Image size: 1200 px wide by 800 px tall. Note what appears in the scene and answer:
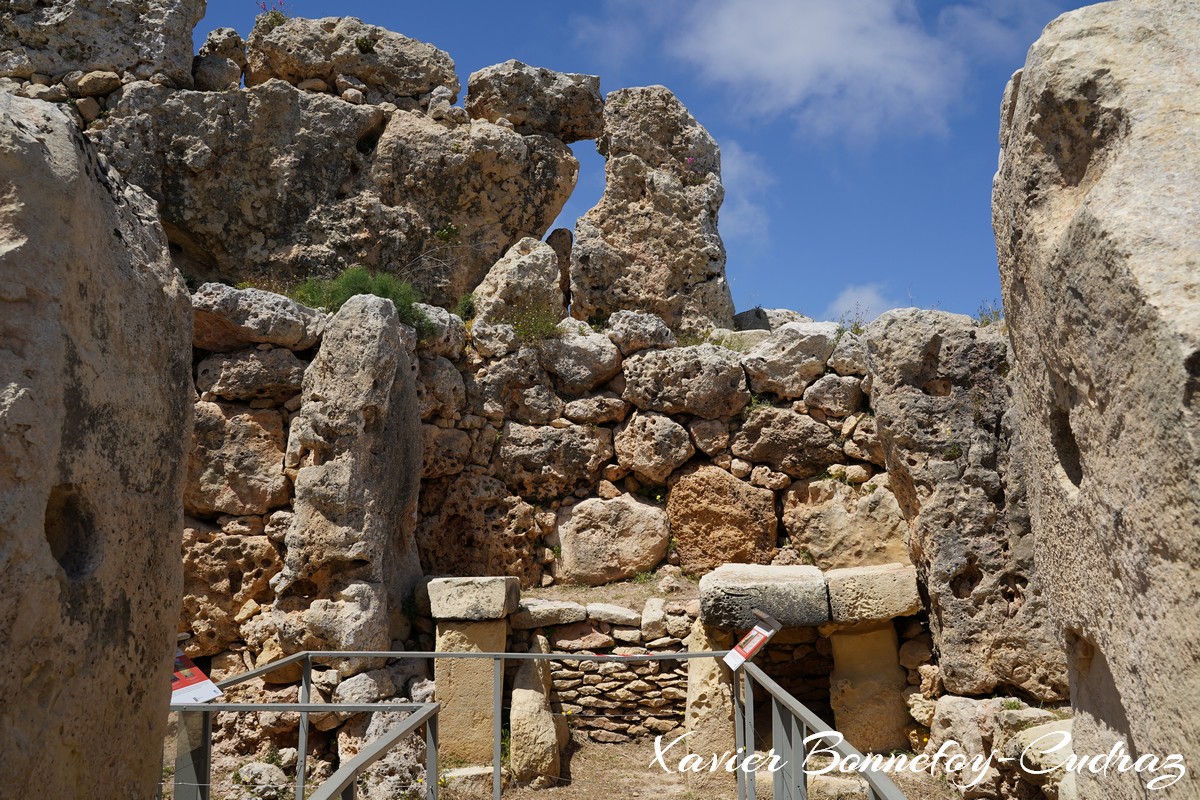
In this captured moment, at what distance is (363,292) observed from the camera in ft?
30.5

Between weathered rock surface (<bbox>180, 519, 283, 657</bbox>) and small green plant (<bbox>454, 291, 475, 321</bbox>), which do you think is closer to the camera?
weathered rock surface (<bbox>180, 519, 283, 657</bbox>)

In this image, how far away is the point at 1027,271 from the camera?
255 cm

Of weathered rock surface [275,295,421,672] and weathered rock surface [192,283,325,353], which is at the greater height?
weathered rock surface [192,283,325,353]

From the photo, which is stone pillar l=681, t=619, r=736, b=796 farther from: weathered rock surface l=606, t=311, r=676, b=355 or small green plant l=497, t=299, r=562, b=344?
small green plant l=497, t=299, r=562, b=344

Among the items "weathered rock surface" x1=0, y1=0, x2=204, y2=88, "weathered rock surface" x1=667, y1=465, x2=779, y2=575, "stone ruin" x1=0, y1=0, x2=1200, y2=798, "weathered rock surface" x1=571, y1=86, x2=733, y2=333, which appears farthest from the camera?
"weathered rock surface" x1=571, y1=86, x2=733, y2=333

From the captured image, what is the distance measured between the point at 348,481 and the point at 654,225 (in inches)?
213

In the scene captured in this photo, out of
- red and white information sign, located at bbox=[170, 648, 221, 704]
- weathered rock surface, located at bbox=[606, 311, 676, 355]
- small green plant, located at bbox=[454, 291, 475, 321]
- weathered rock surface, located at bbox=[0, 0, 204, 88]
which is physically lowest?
red and white information sign, located at bbox=[170, 648, 221, 704]

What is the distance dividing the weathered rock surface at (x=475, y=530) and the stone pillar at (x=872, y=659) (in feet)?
9.96

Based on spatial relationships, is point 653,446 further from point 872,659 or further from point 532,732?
point 532,732

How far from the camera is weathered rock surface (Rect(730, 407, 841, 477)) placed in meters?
8.99

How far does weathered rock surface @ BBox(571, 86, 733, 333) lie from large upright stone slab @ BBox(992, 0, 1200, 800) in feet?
26.6

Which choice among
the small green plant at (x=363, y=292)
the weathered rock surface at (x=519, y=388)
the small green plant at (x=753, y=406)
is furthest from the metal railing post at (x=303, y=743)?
the small green plant at (x=753, y=406)

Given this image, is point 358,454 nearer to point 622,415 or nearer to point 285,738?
point 285,738

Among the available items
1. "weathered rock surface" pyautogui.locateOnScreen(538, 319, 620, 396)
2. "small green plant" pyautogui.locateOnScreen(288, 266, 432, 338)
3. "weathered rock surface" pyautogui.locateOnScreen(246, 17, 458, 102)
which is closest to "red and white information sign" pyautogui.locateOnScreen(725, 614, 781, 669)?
"weathered rock surface" pyautogui.locateOnScreen(538, 319, 620, 396)
